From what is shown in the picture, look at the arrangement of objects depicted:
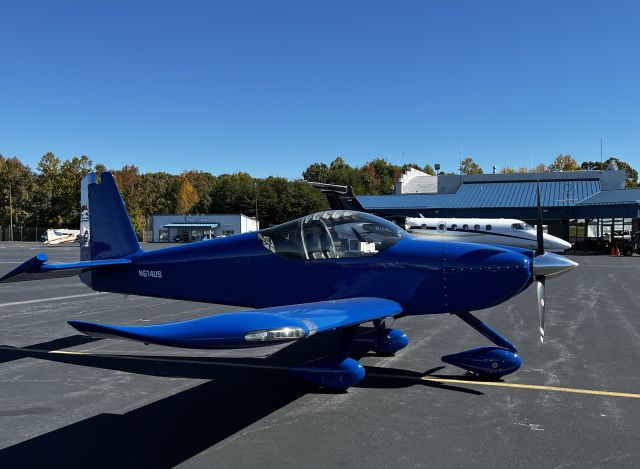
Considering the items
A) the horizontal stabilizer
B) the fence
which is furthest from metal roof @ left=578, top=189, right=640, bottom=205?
the fence

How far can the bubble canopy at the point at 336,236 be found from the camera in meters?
6.52

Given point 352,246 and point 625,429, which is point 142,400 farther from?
point 625,429

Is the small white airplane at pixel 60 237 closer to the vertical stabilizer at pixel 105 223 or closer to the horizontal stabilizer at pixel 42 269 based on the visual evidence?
the vertical stabilizer at pixel 105 223

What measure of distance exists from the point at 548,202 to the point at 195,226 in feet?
178

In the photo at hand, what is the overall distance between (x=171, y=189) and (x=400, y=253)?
124 m

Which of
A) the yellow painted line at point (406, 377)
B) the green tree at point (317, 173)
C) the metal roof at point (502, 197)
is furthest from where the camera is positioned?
the green tree at point (317, 173)

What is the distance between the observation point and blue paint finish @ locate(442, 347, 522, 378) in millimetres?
6355

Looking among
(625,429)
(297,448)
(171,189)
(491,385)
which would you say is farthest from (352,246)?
(171,189)

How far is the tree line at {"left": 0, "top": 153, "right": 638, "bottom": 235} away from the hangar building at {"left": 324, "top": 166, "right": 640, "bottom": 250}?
35.8 metres

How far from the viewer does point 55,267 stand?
23.0ft

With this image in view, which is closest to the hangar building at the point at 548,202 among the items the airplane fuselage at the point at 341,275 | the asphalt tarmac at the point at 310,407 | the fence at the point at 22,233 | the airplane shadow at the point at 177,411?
the asphalt tarmac at the point at 310,407

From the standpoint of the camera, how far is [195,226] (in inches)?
3194

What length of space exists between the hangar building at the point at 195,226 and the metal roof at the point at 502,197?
33.4 meters

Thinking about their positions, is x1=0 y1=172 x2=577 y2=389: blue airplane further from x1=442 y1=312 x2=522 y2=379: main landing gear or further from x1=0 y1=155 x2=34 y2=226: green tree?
x1=0 y1=155 x2=34 y2=226: green tree
